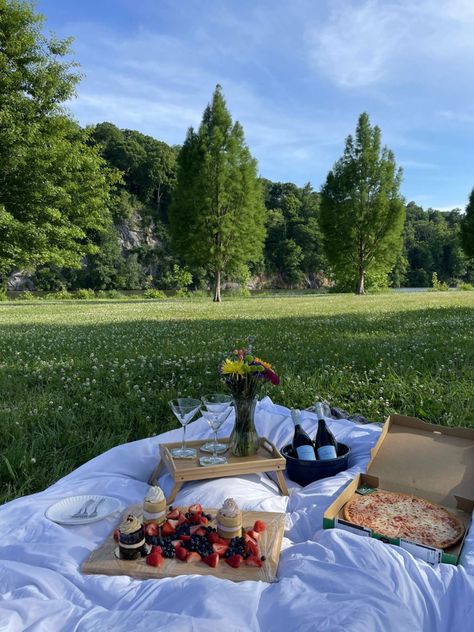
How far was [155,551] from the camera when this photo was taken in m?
2.17

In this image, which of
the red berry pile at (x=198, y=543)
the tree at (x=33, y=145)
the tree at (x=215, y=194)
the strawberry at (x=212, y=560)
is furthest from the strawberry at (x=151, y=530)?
the tree at (x=215, y=194)

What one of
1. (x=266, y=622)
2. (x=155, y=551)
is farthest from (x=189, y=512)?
(x=266, y=622)

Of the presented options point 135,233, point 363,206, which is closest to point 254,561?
point 363,206

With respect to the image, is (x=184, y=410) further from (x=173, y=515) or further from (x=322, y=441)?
(x=322, y=441)

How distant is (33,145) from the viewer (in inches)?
769

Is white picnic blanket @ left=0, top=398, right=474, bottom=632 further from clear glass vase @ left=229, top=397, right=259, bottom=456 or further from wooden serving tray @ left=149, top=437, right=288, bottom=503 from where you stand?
clear glass vase @ left=229, top=397, right=259, bottom=456

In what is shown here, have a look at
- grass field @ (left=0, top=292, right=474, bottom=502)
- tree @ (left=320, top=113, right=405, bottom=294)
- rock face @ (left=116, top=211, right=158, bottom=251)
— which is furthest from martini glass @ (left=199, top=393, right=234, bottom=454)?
rock face @ (left=116, top=211, right=158, bottom=251)

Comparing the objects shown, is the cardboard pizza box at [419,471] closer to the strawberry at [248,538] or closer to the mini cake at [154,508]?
the strawberry at [248,538]

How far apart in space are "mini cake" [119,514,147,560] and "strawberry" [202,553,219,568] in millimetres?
329

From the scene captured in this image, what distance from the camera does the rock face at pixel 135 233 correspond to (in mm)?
73312

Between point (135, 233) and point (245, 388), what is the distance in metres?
75.7

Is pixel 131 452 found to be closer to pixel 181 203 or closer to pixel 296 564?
pixel 296 564

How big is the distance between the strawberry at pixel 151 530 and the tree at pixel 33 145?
19182 millimetres

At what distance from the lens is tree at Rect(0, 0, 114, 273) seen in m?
19.1
